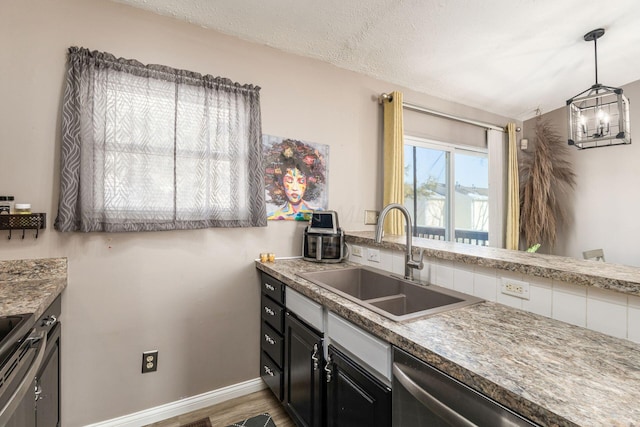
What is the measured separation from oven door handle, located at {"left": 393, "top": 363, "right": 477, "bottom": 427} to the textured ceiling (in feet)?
6.34

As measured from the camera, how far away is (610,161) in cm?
306

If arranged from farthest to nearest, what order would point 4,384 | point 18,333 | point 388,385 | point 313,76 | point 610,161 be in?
point 610,161, point 313,76, point 388,385, point 18,333, point 4,384

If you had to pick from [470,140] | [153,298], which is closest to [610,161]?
[470,140]

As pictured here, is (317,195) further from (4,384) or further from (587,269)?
(4,384)

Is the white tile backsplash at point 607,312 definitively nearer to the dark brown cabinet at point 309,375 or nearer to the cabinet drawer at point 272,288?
the dark brown cabinet at point 309,375

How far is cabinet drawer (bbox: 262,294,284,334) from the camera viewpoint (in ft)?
5.83

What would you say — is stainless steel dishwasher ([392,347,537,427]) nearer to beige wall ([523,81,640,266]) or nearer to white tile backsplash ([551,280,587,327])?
white tile backsplash ([551,280,587,327])

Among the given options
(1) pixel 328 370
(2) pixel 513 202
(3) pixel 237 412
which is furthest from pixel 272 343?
(2) pixel 513 202

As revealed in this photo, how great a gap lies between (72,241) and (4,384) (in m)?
1.01

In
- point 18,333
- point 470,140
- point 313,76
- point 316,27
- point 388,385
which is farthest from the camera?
point 470,140

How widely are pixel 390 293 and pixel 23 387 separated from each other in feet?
5.06

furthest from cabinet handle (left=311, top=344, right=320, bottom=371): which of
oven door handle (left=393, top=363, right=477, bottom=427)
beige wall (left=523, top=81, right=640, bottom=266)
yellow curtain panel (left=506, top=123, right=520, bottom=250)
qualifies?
beige wall (left=523, top=81, right=640, bottom=266)

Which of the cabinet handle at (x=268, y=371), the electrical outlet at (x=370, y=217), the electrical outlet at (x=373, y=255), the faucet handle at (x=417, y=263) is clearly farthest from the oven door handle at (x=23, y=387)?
the electrical outlet at (x=370, y=217)

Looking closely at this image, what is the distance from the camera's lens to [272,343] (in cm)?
189
